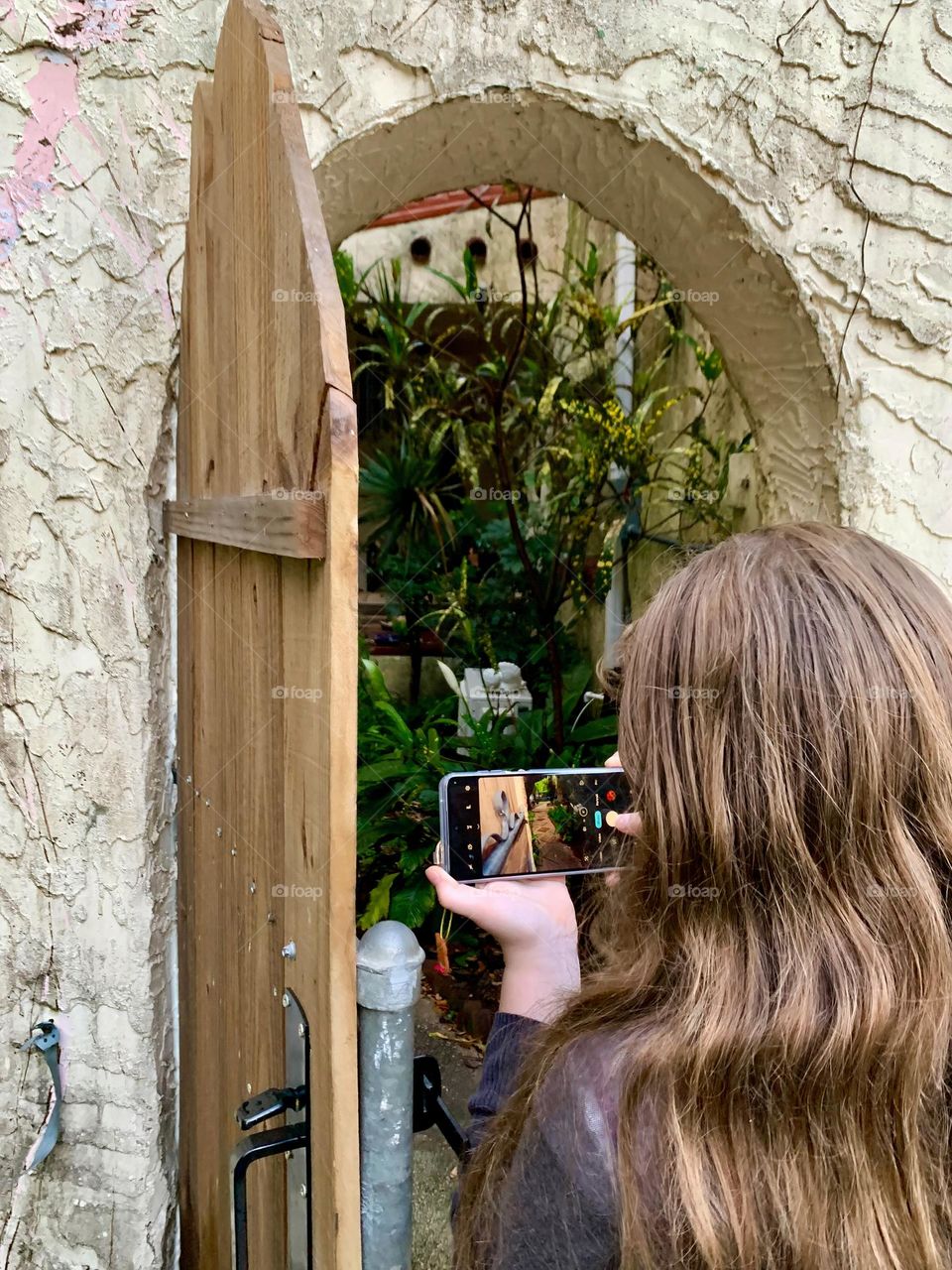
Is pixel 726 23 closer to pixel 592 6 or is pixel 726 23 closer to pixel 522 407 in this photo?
pixel 592 6

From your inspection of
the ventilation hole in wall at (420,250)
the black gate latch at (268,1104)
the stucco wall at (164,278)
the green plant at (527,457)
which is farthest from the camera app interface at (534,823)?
the ventilation hole in wall at (420,250)

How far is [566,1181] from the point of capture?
0.67m

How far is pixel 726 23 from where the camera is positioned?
1.48 metres

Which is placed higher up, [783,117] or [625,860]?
[783,117]

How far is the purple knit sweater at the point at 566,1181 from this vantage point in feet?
2.17

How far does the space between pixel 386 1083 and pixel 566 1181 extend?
0.24 m

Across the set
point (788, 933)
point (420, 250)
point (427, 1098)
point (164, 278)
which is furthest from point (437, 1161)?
point (420, 250)

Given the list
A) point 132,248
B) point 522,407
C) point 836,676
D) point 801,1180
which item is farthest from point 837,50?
point 522,407

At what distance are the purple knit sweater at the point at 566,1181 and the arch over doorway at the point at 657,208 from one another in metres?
1.32

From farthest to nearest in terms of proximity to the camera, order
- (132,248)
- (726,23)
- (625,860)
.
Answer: (726,23)
(132,248)
(625,860)

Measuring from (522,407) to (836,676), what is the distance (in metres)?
3.66

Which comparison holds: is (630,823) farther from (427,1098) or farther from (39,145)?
(39,145)

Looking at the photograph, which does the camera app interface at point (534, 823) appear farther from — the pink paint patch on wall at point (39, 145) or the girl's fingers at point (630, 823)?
the pink paint patch on wall at point (39, 145)

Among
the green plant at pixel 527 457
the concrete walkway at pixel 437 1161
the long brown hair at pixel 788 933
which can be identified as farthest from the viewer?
the green plant at pixel 527 457
